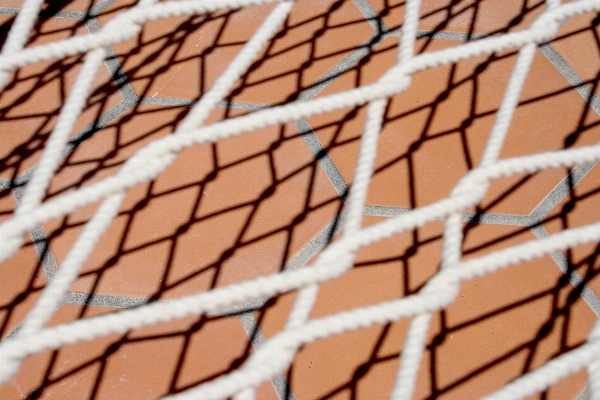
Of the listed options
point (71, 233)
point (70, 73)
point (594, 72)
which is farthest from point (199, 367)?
point (594, 72)

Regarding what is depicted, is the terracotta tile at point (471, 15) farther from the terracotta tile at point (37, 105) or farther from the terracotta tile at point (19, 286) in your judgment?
the terracotta tile at point (19, 286)

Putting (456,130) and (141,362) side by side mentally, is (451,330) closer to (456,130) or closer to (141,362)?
(456,130)

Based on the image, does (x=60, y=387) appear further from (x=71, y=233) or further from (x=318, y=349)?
(x=318, y=349)

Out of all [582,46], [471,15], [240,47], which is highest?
[240,47]

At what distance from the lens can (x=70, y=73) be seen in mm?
801

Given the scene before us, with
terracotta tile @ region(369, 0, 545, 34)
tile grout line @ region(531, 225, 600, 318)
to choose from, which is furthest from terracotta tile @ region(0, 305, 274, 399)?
terracotta tile @ region(369, 0, 545, 34)

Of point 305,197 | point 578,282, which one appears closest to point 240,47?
point 305,197

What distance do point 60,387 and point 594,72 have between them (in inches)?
35.0

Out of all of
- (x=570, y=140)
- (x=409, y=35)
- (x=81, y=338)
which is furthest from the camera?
(x=570, y=140)

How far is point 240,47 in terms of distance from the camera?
2.65 feet

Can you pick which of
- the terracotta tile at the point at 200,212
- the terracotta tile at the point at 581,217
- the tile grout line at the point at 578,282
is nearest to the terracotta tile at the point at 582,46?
the terracotta tile at the point at 581,217

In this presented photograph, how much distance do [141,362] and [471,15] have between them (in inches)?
29.3

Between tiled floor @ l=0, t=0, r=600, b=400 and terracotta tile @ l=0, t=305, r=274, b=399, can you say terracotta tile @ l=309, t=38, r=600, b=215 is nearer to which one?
tiled floor @ l=0, t=0, r=600, b=400

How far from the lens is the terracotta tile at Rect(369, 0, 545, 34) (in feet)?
2.64
